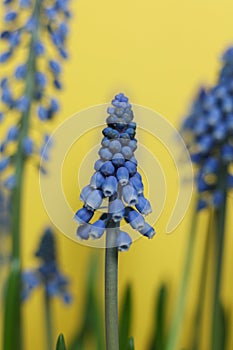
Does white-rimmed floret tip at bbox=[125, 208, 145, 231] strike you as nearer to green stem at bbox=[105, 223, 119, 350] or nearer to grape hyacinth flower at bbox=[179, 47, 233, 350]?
green stem at bbox=[105, 223, 119, 350]

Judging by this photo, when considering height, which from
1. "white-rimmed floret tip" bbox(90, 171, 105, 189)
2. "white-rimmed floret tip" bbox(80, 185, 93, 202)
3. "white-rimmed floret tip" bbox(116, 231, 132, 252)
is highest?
"white-rimmed floret tip" bbox(90, 171, 105, 189)

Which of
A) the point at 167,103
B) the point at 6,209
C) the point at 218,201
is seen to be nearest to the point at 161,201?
the point at 218,201

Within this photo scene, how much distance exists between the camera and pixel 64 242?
6.05ft

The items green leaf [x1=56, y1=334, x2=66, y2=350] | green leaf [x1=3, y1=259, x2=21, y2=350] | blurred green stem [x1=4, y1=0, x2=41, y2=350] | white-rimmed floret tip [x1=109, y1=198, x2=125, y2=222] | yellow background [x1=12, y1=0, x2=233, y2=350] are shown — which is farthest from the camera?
yellow background [x1=12, y1=0, x2=233, y2=350]

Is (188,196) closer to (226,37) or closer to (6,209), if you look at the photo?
(6,209)

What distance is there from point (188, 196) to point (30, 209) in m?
1.18

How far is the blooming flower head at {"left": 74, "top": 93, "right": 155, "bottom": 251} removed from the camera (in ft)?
1.96

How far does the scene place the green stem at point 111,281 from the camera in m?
0.60

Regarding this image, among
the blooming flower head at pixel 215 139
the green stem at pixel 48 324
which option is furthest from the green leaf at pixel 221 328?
the green stem at pixel 48 324

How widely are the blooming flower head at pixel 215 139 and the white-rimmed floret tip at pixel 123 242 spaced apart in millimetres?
485

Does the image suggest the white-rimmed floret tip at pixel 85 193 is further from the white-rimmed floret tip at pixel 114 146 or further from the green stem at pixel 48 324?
the green stem at pixel 48 324

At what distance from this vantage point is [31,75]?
1073mm

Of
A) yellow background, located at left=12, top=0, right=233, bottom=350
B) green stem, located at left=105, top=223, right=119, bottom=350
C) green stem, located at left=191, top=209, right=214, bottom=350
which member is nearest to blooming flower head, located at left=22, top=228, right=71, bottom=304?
green stem, located at left=191, top=209, right=214, bottom=350

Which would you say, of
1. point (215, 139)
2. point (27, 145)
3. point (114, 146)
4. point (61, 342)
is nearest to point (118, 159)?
point (114, 146)
